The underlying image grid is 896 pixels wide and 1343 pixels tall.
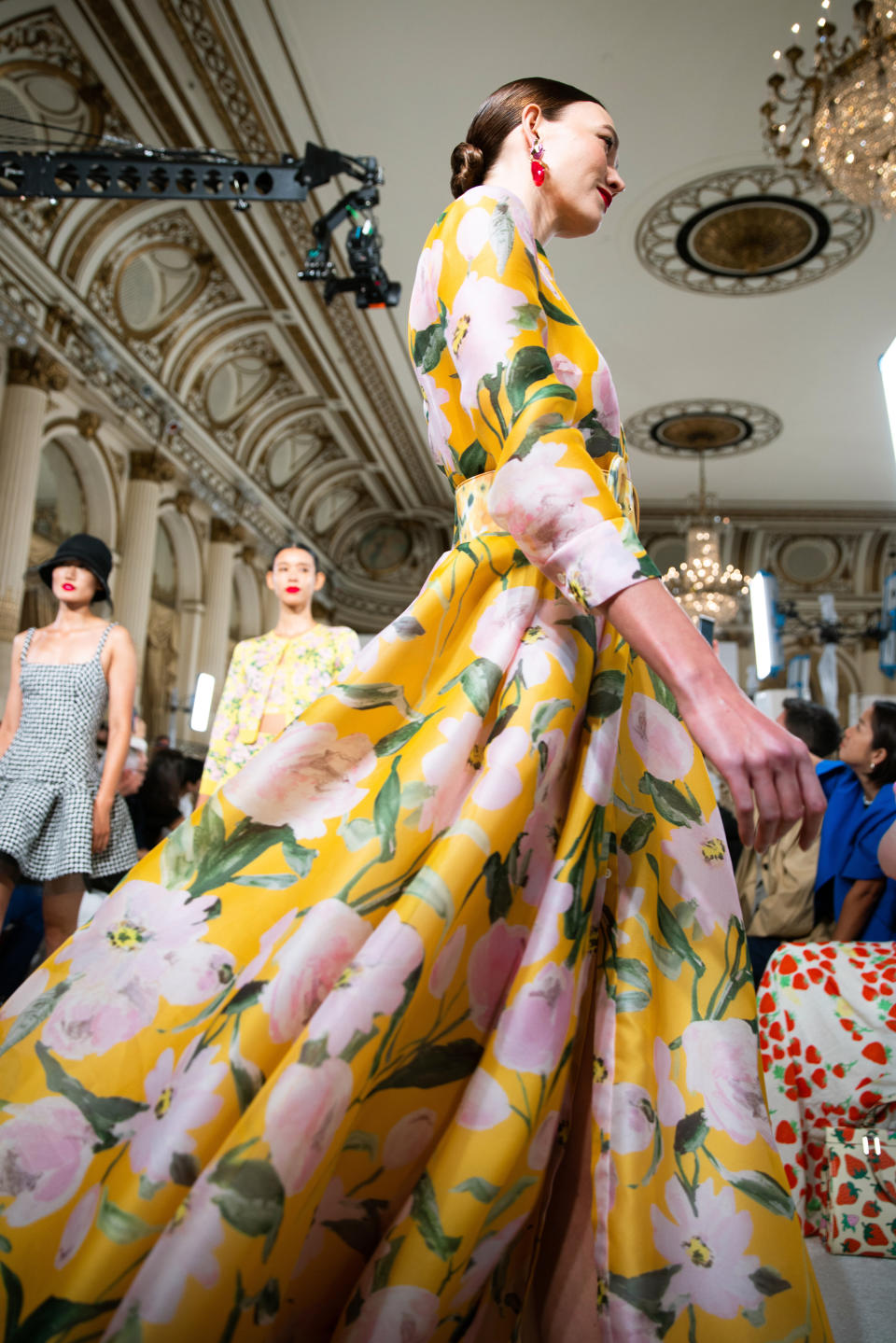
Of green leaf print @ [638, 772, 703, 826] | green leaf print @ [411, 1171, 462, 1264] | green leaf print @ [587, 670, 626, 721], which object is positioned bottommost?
green leaf print @ [411, 1171, 462, 1264]

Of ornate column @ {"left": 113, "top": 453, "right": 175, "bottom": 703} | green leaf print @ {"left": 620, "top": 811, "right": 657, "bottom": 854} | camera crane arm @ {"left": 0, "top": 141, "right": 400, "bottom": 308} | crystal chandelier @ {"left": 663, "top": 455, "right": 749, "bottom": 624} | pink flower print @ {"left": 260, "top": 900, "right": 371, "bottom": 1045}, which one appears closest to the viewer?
pink flower print @ {"left": 260, "top": 900, "right": 371, "bottom": 1045}

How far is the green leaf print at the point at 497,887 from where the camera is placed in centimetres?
78

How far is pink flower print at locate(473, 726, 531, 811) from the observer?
79 centimetres

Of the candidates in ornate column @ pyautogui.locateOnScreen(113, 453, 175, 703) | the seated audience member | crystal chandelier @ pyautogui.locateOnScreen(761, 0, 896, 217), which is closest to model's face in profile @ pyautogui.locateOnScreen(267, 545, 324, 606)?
the seated audience member

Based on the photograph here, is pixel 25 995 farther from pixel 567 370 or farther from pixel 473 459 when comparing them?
pixel 567 370

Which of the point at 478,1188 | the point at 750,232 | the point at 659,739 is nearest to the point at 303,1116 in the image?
the point at 478,1188

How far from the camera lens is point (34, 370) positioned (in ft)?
27.7

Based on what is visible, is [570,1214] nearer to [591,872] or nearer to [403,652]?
[591,872]

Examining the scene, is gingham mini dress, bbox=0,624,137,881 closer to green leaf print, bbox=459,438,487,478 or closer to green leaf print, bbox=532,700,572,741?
green leaf print, bbox=459,438,487,478

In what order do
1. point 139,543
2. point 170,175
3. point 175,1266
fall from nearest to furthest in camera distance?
1. point 175,1266
2. point 170,175
3. point 139,543

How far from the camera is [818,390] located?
12.3m

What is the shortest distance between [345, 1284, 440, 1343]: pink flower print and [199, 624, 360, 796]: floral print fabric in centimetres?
328

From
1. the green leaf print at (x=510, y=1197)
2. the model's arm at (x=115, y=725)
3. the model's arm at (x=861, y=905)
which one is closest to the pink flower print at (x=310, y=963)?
the green leaf print at (x=510, y=1197)

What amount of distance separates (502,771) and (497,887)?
0.10 m
